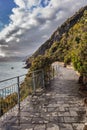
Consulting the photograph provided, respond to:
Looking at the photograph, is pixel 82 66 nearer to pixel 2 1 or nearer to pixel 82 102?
pixel 82 102

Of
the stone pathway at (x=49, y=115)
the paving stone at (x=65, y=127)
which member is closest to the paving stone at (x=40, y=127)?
the stone pathway at (x=49, y=115)

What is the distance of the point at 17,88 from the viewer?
727 centimetres

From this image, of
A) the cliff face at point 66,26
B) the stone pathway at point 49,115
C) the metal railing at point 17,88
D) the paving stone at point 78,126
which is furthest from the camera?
the cliff face at point 66,26

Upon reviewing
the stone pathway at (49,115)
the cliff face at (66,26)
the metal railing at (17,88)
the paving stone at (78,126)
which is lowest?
the paving stone at (78,126)

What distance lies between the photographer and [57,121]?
6016mm

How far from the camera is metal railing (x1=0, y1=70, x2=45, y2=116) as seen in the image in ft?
22.2

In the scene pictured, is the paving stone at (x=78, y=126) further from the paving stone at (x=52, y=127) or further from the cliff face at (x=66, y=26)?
the cliff face at (x=66, y=26)

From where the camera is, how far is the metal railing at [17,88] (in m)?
6.76

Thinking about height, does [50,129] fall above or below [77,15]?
below

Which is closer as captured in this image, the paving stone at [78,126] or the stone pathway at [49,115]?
the paving stone at [78,126]

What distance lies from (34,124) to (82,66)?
6.63 meters

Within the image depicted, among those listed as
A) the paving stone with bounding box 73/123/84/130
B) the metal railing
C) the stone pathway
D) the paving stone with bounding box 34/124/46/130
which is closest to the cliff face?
the metal railing

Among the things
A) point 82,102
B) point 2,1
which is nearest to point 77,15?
point 2,1

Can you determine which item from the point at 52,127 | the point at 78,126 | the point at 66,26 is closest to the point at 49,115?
the point at 52,127
